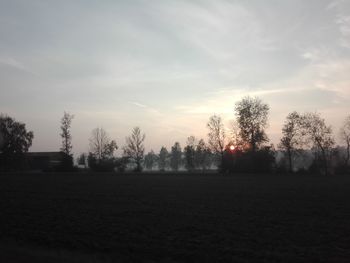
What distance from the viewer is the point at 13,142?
4850 inches

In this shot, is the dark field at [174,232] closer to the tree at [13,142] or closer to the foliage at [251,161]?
the foliage at [251,161]

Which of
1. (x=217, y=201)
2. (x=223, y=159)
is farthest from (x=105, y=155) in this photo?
(x=217, y=201)

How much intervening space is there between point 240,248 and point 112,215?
965 centimetres

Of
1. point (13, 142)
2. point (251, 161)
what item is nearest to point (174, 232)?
point (251, 161)

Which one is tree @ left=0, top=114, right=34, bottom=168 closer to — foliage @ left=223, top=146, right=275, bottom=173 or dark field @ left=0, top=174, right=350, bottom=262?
foliage @ left=223, top=146, right=275, bottom=173

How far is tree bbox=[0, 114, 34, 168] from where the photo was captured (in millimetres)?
115250

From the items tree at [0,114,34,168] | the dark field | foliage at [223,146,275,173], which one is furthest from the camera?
tree at [0,114,34,168]

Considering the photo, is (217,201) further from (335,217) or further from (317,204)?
(335,217)

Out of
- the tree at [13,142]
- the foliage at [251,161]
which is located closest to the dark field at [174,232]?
the foliage at [251,161]

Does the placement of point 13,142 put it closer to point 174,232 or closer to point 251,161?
point 251,161

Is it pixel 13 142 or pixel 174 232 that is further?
pixel 13 142

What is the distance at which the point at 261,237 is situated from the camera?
56.3 feet

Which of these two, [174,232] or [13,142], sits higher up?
[13,142]

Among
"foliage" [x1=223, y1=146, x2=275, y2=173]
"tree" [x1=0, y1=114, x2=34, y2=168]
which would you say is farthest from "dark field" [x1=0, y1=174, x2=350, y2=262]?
"tree" [x1=0, y1=114, x2=34, y2=168]
